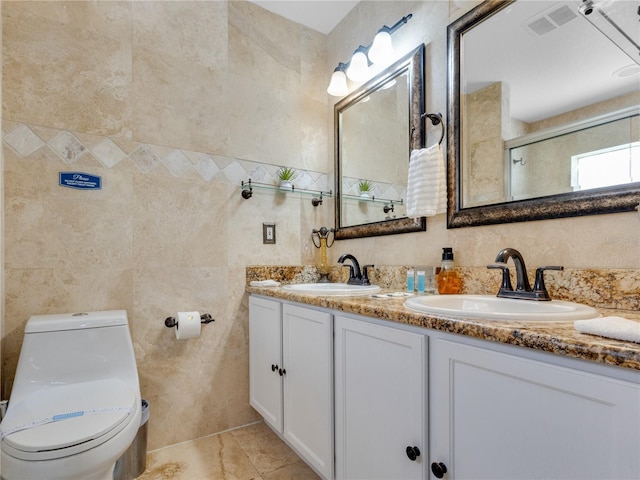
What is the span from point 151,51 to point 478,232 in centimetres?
185

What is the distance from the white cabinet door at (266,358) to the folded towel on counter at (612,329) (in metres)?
1.20

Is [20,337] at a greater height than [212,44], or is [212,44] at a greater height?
[212,44]

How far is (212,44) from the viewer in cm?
197

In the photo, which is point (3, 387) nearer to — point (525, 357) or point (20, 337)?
point (20, 337)

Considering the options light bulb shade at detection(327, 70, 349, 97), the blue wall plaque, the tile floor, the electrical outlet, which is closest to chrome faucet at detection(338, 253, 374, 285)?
the electrical outlet

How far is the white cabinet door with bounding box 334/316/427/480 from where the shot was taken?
922 mm

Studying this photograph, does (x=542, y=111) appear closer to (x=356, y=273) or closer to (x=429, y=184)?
(x=429, y=184)

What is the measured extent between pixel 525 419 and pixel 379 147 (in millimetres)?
1530

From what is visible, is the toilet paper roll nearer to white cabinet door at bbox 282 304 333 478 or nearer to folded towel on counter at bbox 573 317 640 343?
white cabinet door at bbox 282 304 333 478

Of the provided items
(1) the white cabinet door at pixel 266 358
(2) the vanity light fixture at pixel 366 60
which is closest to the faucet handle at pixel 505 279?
(1) the white cabinet door at pixel 266 358

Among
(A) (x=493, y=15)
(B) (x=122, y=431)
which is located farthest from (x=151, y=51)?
(B) (x=122, y=431)

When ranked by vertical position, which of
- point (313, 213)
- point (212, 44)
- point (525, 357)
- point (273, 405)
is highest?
point (212, 44)

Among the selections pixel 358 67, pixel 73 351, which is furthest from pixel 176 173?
pixel 358 67

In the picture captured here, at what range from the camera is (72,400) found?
126 cm
